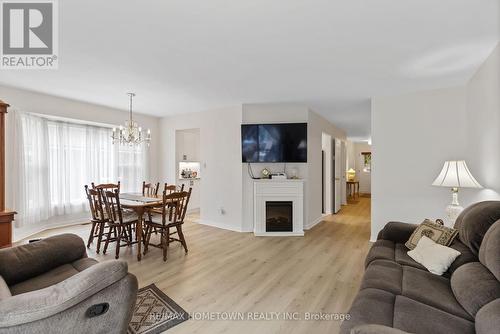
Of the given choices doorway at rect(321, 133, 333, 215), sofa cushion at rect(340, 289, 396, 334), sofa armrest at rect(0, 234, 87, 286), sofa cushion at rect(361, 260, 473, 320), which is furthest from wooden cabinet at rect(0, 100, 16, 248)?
doorway at rect(321, 133, 333, 215)

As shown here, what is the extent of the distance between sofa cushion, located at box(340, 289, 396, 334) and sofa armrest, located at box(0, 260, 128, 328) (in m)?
1.31

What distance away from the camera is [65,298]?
1164 mm

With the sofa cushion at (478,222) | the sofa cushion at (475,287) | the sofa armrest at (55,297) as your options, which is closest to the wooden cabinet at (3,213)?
the sofa armrest at (55,297)

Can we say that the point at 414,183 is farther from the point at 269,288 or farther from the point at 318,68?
the point at 269,288

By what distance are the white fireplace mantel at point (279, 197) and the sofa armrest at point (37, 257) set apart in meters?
3.07

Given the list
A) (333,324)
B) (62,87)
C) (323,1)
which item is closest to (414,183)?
(333,324)

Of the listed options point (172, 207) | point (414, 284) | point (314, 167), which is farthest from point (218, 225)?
point (414, 284)

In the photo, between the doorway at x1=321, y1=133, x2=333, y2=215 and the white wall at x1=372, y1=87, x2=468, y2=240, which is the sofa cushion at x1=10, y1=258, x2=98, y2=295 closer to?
the white wall at x1=372, y1=87, x2=468, y2=240

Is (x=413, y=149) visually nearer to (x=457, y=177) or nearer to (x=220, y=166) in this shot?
(x=457, y=177)

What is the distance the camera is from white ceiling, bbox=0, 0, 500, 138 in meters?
1.91

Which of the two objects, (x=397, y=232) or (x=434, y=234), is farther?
(x=397, y=232)

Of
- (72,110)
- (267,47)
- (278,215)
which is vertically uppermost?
A: (267,47)

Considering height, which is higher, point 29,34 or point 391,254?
point 29,34

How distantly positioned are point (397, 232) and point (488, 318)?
1.55 m
